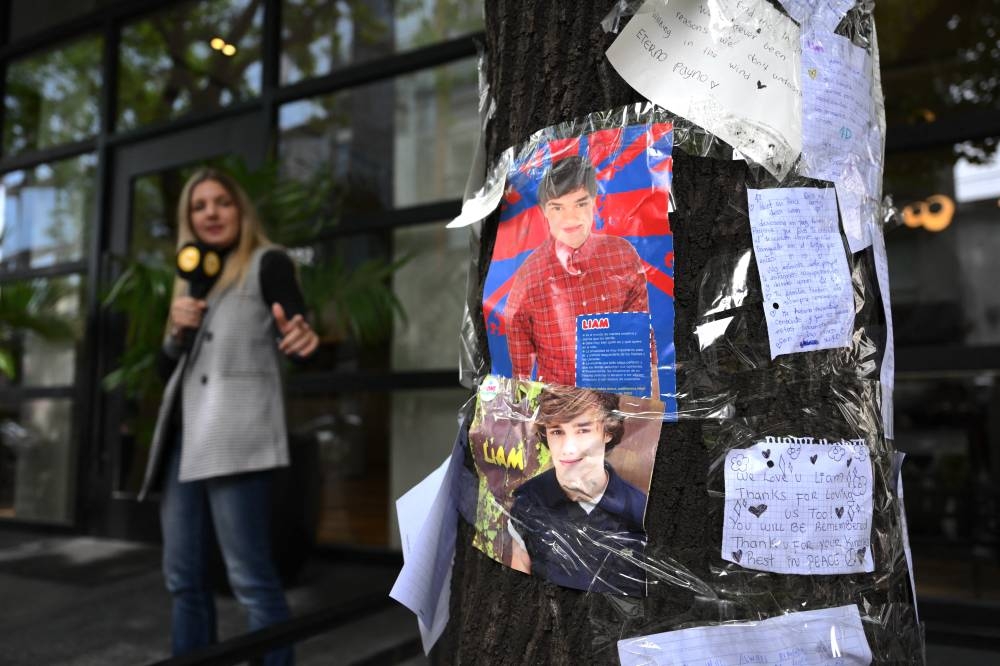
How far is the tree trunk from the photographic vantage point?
947 mm

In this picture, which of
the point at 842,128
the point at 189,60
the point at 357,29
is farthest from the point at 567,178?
the point at 189,60

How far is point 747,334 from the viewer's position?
96cm

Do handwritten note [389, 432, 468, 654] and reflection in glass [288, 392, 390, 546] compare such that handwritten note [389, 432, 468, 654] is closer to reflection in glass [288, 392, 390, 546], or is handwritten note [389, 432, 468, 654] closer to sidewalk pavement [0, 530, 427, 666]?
sidewalk pavement [0, 530, 427, 666]

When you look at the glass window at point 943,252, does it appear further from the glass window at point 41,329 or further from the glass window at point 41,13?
the glass window at point 41,13

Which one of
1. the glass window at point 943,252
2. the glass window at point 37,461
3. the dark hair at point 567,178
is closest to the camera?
the dark hair at point 567,178

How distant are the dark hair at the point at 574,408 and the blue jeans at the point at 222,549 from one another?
145cm

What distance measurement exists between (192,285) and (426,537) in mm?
1599

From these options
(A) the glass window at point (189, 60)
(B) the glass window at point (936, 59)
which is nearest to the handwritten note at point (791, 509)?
(B) the glass window at point (936, 59)

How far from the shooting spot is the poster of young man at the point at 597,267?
0.97 meters

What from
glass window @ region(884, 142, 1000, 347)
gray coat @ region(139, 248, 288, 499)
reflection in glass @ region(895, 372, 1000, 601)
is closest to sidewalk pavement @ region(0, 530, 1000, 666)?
gray coat @ region(139, 248, 288, 499)

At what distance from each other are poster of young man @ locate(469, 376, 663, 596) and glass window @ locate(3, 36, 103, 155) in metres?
5.51

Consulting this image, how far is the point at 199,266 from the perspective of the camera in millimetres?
2385

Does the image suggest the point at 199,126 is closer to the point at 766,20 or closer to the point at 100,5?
the point at 100,5

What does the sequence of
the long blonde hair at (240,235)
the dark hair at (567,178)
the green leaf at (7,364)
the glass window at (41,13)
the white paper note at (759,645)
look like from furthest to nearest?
the glass window at (41,13) → the green leaf at (7,364) → the long blonde hair at (240,235) → the dark hair at (567,178) → the white paper note at (759,645)
